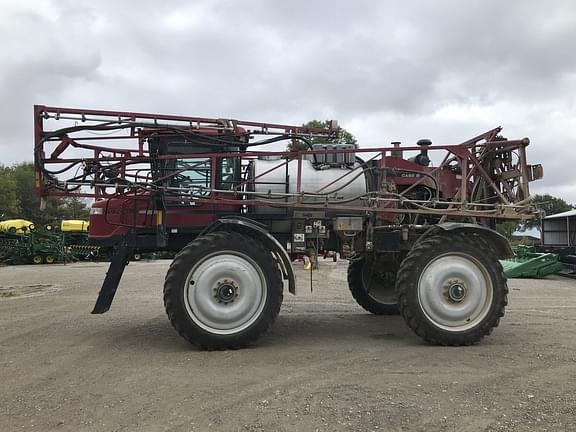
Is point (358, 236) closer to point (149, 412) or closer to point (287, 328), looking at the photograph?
point (287, 328)

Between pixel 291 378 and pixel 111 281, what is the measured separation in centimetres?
296

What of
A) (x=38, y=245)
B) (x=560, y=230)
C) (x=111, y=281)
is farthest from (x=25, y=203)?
(x=111, y=281)

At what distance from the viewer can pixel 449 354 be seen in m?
6.04

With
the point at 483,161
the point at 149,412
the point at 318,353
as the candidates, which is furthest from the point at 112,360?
the point at 483,161

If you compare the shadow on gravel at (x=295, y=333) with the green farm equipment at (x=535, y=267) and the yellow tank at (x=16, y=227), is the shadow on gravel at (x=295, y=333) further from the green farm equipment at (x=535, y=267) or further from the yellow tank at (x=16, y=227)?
the yellow tank at (x=16, y=227)

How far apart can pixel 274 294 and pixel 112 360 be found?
2.07 metres

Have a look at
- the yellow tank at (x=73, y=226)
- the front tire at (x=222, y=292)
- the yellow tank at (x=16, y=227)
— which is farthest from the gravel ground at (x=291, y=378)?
the yellow tank at (x=73, y=226)

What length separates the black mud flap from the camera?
6562 millimetres

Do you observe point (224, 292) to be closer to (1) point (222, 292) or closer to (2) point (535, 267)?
(1) point (222, 292)

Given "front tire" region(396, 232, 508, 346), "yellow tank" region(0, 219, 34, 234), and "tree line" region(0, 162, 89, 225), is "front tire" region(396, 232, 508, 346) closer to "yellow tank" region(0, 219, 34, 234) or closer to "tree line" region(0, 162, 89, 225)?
"yellow tank" region(0, 219, 34, 234)

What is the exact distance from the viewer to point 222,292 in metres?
6.32

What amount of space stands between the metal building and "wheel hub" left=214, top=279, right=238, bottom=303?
1721 cm

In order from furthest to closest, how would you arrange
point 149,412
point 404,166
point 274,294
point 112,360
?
1. point 404,166
2. point 274,294
3. point 112,360
4. point 149,412

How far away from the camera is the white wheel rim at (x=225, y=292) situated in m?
6.29
